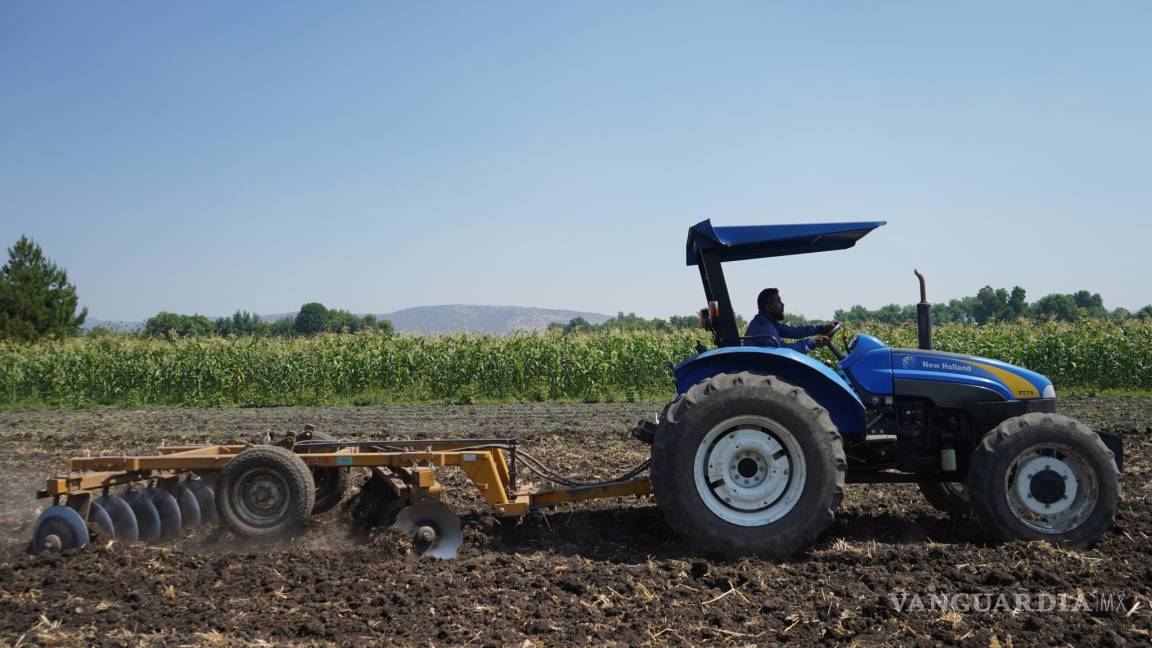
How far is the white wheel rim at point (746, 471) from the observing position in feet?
16.4

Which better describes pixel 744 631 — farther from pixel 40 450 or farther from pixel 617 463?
pixel 40 450

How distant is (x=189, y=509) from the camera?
5.67m

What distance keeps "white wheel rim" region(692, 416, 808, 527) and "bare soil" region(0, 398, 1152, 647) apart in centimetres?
33

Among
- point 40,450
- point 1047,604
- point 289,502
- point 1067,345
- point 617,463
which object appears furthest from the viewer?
point 1067,345

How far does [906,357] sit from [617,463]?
395 cm

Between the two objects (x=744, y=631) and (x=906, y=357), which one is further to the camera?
(x=906, y=357)

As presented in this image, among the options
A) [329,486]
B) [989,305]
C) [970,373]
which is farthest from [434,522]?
[989,305]

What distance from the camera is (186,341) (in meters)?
19.3

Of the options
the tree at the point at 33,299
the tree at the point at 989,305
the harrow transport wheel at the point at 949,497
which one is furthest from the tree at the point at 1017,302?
the tree at the point at 33,299

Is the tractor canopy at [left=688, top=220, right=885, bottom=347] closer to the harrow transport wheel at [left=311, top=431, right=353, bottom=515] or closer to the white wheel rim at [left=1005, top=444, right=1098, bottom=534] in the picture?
the white wheel rim at [left=1005, top=444, right=1098, bottom=534]

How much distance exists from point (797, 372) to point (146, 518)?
14.7ft

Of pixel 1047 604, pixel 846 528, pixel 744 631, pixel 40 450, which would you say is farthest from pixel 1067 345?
pixel 40 450

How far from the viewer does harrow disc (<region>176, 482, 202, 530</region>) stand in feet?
18.6

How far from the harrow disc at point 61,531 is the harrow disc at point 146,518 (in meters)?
0.33
